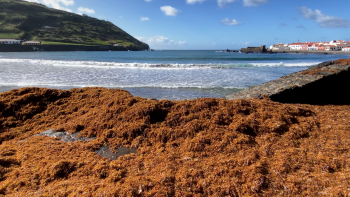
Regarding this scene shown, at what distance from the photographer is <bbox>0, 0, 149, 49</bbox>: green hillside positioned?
101438 mm

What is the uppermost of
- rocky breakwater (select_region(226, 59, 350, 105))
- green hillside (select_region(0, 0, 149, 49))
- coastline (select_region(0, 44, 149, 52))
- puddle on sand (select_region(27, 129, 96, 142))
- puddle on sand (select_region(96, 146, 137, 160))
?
green hillside (select_region(0, 0, 149, 49))

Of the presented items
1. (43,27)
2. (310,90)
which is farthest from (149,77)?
(43,27)

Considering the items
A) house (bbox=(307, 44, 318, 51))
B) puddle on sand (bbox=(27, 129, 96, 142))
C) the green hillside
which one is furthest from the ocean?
house (bbox=(307, 44, 318, 51))

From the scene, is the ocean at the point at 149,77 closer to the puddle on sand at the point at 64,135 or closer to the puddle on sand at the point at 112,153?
the puddle on sand at the point at 64,135

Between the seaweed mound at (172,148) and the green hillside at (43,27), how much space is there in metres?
113

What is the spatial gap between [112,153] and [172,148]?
1256 millimetres

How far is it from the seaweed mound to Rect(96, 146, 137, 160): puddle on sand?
112 millimetres

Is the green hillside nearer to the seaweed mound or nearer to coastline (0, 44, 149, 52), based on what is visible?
coastline (0, 44, 149, 52)

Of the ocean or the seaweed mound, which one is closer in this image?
the seaweed mound

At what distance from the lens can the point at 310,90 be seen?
8.44 meters

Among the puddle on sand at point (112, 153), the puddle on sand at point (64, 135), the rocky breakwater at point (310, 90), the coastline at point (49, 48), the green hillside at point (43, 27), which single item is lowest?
the puddle on sand at point (112, 153)

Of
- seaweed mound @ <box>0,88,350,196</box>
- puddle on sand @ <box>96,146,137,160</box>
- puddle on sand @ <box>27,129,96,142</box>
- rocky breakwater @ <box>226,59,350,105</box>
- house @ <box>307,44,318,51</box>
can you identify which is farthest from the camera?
house @ <box>307,44,318,51</box>

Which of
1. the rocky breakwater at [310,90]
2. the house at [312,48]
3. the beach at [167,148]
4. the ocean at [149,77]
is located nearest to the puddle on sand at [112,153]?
the beach at [167,148]

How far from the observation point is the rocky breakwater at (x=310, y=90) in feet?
25.7
